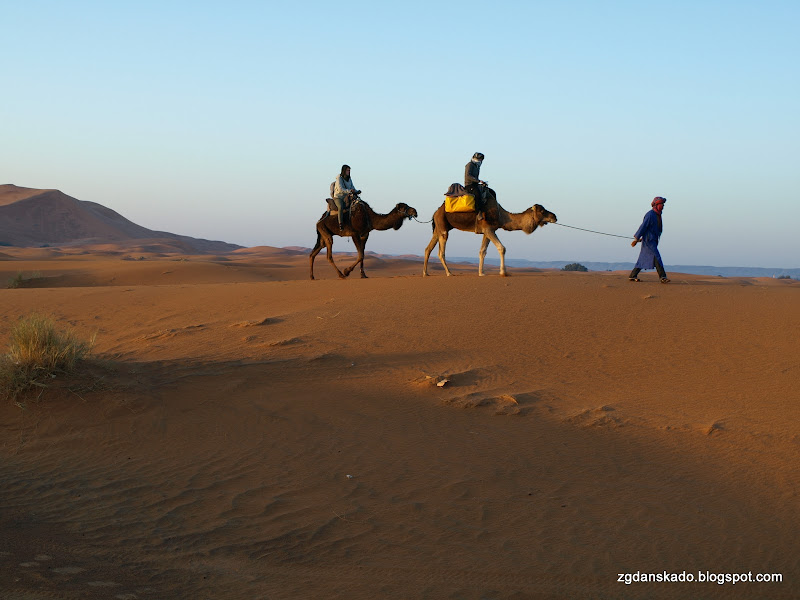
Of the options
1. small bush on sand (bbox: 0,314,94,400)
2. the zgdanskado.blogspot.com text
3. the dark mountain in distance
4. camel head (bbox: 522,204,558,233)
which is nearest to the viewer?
the zgdanskado.blogspot.com text

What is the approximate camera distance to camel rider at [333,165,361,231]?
663 inches

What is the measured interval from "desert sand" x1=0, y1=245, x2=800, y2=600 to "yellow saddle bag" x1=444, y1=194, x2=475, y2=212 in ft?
10.8

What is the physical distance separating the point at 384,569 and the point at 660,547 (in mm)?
2075

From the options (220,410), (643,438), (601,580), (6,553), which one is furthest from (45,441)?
(643,438)

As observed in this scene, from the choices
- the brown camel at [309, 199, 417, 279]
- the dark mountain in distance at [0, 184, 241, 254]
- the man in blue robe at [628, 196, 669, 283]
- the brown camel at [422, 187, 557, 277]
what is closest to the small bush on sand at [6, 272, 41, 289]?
the brown camel at [309, 199, 417, 279]

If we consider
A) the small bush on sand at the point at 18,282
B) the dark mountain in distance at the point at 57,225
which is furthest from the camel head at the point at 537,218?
the dark mountain in distance at the point at 57,225

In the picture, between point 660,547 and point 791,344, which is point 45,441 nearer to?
point 660,547

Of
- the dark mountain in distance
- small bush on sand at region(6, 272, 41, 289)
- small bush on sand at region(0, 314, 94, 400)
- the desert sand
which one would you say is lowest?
the desert sand

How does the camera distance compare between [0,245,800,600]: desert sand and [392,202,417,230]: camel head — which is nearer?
[0,245,800,600]: desert sand

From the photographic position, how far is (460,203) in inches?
610

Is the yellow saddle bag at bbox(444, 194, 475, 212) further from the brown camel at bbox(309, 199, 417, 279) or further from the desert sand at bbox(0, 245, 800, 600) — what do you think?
the desert sand at bbox(0, 245, 800, 600)

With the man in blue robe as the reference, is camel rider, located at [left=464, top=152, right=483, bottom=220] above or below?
above

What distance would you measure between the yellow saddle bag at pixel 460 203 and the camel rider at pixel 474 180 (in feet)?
0.36

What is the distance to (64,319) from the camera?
13.8 m
